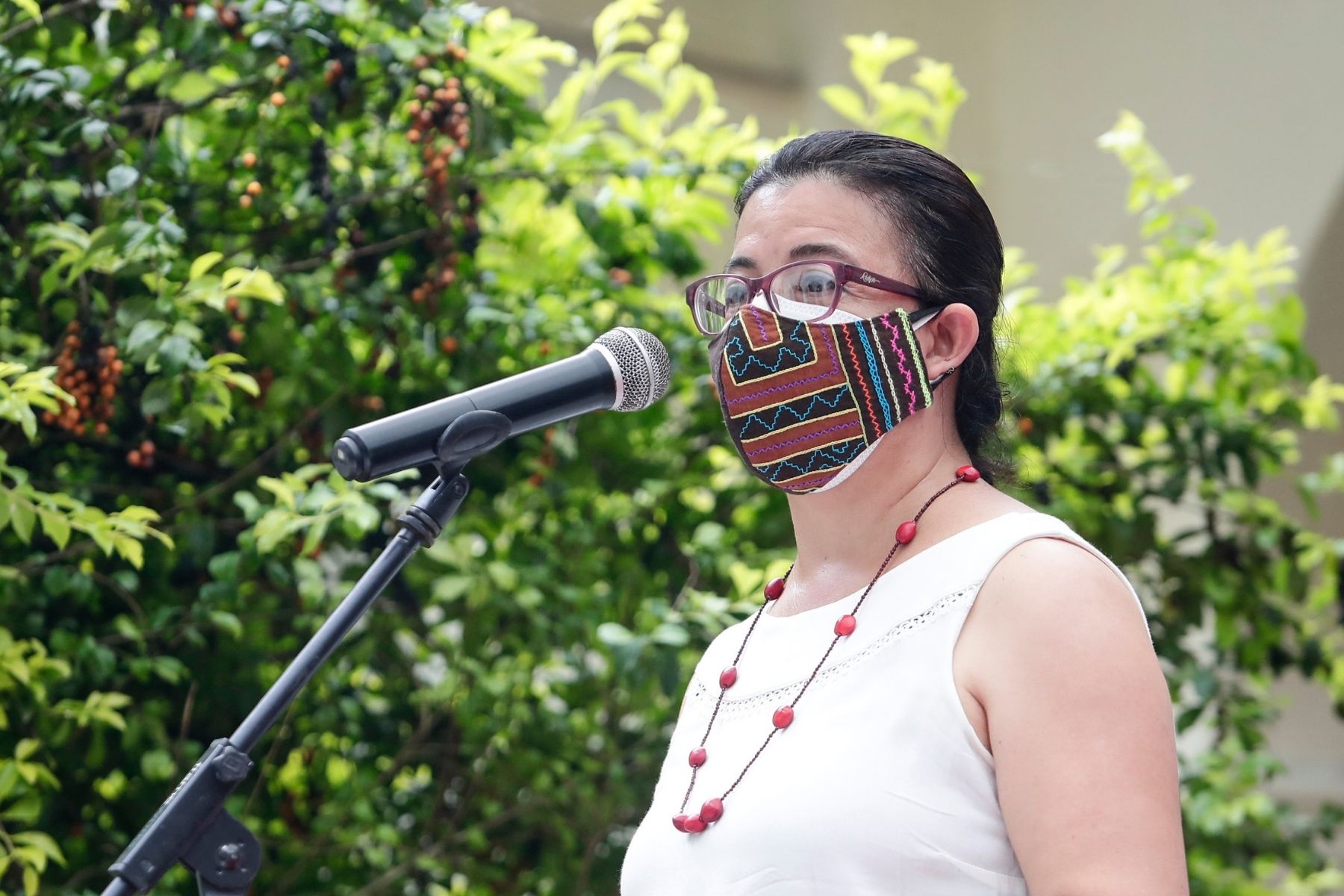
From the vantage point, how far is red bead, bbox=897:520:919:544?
4.35 ft

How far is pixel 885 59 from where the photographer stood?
8.75ft

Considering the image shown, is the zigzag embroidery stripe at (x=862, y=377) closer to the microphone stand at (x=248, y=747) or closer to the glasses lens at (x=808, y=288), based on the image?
the glasses lens at (x=808, y=288)

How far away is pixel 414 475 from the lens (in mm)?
2229

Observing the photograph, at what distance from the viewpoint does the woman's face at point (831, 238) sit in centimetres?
135

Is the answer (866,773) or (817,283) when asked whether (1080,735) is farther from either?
(817,283)

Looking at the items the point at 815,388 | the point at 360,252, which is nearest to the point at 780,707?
the point at 815,388

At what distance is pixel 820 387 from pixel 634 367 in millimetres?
204

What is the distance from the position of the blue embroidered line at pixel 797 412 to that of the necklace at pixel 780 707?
137mm

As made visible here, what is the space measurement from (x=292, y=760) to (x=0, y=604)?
673mm

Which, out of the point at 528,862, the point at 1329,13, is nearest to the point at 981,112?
the point at 1329,13

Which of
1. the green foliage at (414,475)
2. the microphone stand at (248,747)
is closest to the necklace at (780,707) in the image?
the microphone stand at (248,747)

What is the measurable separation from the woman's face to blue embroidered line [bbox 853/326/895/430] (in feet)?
0.07

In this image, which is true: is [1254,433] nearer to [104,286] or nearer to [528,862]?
[528,862]

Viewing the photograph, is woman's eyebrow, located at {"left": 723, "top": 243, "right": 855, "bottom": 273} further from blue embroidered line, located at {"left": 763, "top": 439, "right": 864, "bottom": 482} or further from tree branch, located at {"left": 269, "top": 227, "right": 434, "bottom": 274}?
tree branch, located at {"left": 269, "top": 227, "right": 434, "bottom": 274}
